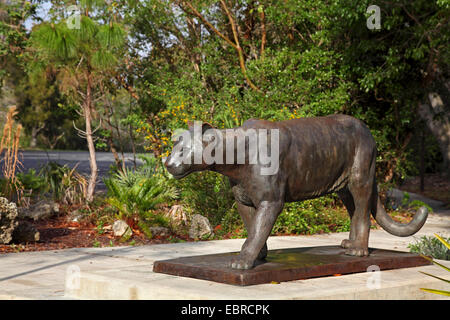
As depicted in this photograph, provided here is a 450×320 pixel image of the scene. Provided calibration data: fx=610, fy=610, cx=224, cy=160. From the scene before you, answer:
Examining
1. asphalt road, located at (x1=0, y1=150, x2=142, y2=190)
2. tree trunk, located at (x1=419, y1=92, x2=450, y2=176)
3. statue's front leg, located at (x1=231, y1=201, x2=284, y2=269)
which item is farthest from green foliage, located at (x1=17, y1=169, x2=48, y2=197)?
tree trunk, located at (x1=419, y1=92, x2=450, y2=176)

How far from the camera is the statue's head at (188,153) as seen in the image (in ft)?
16.0

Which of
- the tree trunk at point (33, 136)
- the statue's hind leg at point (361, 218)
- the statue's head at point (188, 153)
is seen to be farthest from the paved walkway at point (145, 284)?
the tree trunk at point (33, 136)

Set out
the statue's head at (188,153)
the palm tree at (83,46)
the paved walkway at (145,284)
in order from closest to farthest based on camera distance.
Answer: the paved walkway at (145,284) → the statue's head at (188,153) → the palm tree at (83,46)

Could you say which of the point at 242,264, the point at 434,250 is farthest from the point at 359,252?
the point at 434,250

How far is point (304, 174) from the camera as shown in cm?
528

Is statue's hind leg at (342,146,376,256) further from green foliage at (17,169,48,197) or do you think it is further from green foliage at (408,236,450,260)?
green foliage at (17,169,48,197)

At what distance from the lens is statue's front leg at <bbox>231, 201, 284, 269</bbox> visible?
4.90m

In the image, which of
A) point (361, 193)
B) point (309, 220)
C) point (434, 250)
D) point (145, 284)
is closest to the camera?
point (145, 284)

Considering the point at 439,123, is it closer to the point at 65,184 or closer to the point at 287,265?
the point at 65,184

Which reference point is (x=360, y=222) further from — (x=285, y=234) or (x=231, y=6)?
(x=231, y=6)

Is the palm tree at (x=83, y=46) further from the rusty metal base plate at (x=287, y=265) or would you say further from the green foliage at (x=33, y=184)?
the rusty metal base plate at (x=287, y=265)

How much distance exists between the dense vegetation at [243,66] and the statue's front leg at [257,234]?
207 inches

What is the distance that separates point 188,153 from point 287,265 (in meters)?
1.25

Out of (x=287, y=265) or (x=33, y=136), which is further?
(x=33, y=136)
